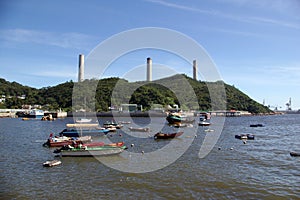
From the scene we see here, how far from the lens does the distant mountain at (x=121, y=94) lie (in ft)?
506

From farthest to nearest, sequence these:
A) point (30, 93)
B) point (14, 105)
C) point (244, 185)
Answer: point (30, 93) < point (14, 105) < point (244, 185)

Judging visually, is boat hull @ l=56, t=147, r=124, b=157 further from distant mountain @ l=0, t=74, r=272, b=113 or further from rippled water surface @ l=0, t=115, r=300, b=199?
distant mountain @ l=0, t=74, r=272, b=113

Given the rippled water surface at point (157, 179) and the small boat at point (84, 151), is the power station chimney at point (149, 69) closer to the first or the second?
the rippled water surface at point (157, 179)

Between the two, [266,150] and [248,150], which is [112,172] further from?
[266,150]

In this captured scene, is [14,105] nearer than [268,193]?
No

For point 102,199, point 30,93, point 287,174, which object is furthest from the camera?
point 30,93

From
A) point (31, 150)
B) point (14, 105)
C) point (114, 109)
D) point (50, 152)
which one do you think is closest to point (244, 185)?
point (50, 152)

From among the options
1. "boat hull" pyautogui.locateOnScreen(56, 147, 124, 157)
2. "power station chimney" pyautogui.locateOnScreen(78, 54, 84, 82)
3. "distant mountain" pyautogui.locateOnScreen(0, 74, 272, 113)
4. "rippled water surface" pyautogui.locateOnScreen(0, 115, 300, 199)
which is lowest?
"rippled water surface" pyautogui.locateOnScreen(0, 115, 300, 199)

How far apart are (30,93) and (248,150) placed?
174 m

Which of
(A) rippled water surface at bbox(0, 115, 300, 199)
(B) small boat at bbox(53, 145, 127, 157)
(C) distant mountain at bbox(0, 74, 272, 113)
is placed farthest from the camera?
(C) distant mountain at bbox(0, 74, 272, 113)

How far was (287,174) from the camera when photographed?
21.0 metres

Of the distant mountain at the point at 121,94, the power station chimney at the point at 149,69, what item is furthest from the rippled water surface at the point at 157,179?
the power station chimney at the point at 149,69

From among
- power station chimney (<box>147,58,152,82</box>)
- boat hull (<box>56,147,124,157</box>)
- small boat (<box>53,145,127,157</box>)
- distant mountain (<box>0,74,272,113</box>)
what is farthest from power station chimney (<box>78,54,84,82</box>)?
boat hull (<box>56,147,124,157</box>)

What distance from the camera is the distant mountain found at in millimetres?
154250
